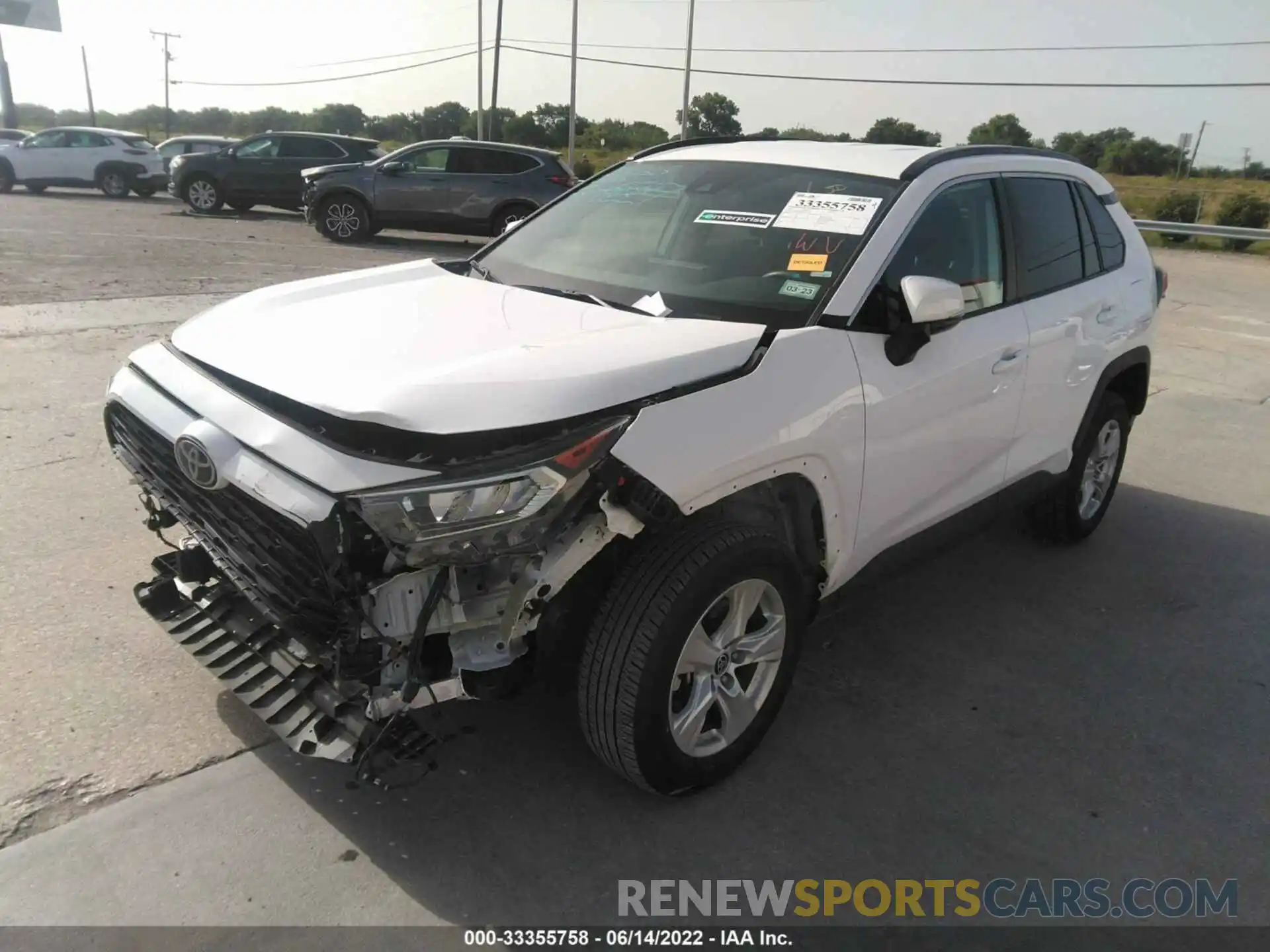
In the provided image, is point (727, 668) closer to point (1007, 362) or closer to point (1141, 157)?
point (1007, 362)

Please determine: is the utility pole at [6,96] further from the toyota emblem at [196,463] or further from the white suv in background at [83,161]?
the toyota emblem at [196,463]

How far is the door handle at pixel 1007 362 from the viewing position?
3572mm

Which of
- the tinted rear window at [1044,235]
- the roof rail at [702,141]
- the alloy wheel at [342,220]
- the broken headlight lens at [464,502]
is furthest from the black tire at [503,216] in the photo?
the broken headlight lens at [464,502]

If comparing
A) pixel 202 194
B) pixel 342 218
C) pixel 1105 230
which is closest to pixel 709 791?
pixel 1105 230

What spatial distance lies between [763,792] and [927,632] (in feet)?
4.48

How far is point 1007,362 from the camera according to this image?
363 cm

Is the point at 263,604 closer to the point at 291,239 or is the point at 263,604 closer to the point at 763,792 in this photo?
the point at 763,792

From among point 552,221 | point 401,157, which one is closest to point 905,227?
point 552,221

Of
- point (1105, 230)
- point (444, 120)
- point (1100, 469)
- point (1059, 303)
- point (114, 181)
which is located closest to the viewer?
point (1059, 303)

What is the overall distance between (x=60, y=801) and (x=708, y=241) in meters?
2.65

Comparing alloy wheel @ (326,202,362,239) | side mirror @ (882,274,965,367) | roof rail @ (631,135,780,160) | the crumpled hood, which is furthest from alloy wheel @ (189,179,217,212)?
side mirror @ (882,274,965,367)

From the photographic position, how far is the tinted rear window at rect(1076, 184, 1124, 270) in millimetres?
4516

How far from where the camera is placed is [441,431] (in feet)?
7.55

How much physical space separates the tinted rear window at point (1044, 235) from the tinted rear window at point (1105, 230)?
189 mm
